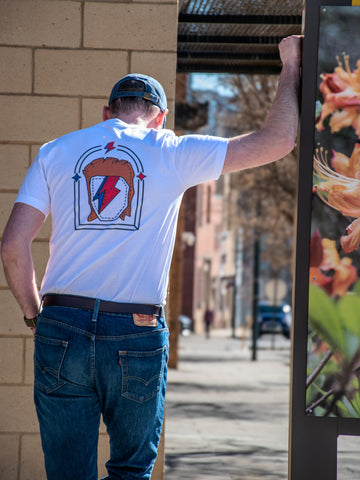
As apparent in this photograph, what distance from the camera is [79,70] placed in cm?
491

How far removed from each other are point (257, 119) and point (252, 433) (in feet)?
30.7

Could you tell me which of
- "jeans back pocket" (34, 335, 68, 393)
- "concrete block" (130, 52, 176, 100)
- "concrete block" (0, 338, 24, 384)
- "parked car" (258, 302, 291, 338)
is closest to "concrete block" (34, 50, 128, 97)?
"concrete block" (130, 52, 176, 100)

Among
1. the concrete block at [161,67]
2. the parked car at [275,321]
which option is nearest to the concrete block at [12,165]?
the concrete block at [161,67]

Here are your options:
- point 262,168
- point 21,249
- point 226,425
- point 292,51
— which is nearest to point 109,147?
point 21,249

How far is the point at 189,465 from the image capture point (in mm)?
6473

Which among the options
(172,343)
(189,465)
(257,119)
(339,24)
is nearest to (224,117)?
(257,119)

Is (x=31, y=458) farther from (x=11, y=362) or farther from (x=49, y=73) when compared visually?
(x=49, y=73)

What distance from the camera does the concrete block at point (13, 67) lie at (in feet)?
16.1

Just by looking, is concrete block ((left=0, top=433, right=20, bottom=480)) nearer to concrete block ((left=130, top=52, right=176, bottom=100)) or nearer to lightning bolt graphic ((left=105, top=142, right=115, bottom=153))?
concrete block ((left=130, top=52, right=176, bottom=100))

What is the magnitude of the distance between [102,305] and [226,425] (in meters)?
6.62

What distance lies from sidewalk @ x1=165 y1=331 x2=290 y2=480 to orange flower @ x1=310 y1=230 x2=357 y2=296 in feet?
10.2

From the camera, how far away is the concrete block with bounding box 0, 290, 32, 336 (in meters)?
4.89

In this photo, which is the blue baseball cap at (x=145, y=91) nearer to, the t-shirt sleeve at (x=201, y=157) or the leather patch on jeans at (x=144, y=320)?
the t-shirt sleeve at (x=201, y=157)

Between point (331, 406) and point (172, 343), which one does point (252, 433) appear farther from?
point (172, 343)
